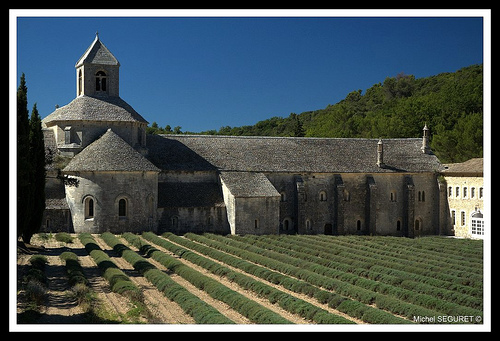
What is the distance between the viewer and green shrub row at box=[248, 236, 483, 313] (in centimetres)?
2252

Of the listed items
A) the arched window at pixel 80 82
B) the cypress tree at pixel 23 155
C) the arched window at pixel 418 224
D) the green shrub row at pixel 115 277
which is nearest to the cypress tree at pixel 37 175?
the green shrub row at pixel 115 277

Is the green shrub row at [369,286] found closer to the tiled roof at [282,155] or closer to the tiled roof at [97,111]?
the tiled roof at [282,155]

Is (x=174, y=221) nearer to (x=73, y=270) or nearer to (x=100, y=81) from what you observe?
(x=100, y=81)

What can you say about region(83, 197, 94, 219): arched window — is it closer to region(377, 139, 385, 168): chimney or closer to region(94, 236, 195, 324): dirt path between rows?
region(94, 236, 195, 324): dirt path between rows

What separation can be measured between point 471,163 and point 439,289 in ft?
103

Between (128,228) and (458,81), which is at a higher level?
(458,81)

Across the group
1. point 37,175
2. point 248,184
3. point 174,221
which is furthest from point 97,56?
point 37,175

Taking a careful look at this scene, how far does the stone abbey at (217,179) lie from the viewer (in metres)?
46.2

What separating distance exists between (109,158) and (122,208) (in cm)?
397

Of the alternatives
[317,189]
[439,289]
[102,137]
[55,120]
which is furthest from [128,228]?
[439,289]

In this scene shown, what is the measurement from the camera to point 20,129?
26.5m

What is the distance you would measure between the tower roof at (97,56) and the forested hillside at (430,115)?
125 feet
